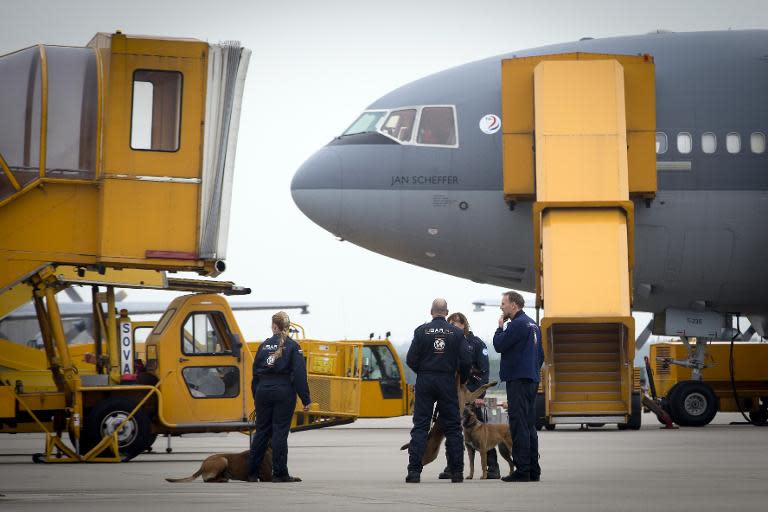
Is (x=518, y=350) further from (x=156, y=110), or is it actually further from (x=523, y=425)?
(x=156, y=110)

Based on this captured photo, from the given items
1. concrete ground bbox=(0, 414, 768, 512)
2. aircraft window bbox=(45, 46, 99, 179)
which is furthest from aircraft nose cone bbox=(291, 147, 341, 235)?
aircraft window bbox=(45, 46, 99, 179)

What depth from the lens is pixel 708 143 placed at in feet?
76.7

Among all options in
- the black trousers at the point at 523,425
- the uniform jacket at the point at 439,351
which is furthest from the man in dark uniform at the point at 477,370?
the black trousers at the point at 523,425

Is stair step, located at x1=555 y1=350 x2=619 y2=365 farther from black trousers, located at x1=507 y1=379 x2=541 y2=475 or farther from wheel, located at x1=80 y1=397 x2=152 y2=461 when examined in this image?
black trousers, located at x1=507 y1=379 x2=541 y2=475

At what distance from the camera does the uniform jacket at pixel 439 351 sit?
494 inches

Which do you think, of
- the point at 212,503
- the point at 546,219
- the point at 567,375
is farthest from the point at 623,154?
the point at 212,503

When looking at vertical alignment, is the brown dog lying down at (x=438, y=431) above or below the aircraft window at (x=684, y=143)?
below

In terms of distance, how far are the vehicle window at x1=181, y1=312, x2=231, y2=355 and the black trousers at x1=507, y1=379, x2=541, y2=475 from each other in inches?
234

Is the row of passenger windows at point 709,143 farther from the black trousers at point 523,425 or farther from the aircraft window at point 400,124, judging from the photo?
the black trousers at point 523,425

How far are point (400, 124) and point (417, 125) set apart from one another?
1.14 ft

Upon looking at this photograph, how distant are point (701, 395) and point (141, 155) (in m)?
12.8

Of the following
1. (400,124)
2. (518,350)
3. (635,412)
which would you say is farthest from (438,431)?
(400,124)

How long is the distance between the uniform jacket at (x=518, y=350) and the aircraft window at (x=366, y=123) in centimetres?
1197

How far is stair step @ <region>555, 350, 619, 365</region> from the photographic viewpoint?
21.8m
